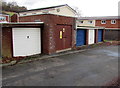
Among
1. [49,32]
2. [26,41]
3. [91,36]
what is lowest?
[26,41]

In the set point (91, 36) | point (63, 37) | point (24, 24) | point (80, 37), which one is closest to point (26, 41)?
point (24, 24)

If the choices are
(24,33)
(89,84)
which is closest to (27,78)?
(89,84)

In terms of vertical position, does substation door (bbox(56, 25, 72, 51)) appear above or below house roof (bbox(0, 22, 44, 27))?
below

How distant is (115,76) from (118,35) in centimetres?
2335

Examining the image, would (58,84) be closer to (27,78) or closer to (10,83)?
(27,78)

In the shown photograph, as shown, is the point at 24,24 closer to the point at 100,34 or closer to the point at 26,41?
the point at 26,41

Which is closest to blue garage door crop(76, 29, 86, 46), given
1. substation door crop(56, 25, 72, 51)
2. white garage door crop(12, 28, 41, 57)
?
substation door crop(56, 25, 72, 51)

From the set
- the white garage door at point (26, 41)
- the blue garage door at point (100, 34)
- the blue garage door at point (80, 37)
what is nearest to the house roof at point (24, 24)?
the white garage door at point (26, 41)

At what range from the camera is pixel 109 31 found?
94.7 feet

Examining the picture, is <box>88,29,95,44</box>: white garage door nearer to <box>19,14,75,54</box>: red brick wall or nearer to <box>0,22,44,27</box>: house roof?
<box>19,14,75,54</box>: red brick wall

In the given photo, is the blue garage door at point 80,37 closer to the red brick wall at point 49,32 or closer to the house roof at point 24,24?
the red brick wall at point 49,32

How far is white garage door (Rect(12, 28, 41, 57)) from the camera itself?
1018 cm

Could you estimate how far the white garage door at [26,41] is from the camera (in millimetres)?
10180

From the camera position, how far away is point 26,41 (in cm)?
1072
